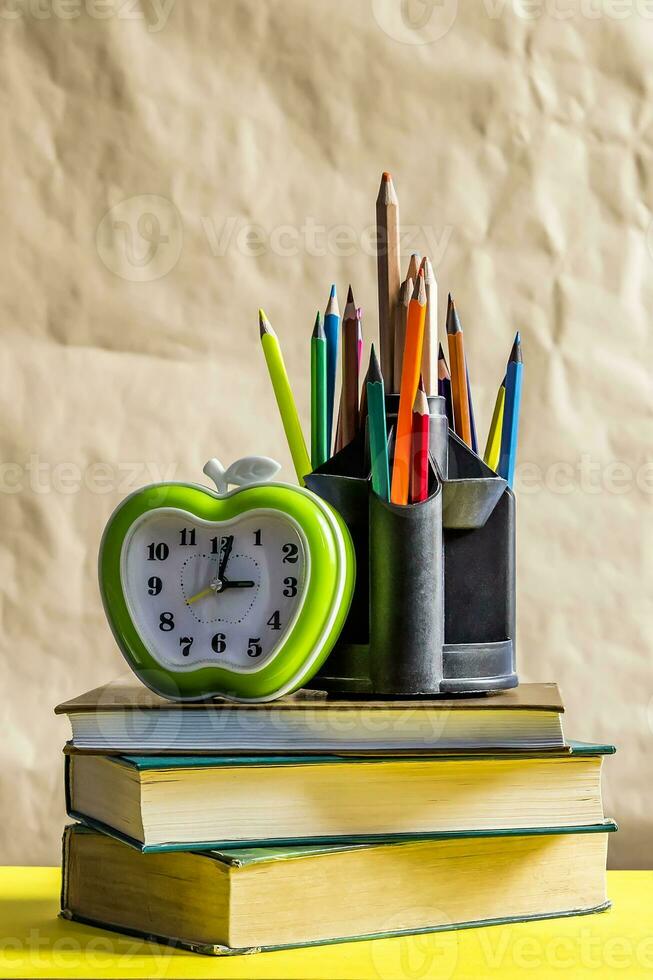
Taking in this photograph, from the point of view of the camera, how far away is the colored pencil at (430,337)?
625 millimetres

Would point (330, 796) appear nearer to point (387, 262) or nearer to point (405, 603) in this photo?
point (405, 603)

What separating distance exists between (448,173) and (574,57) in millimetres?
129

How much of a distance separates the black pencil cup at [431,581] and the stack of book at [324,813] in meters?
0.02

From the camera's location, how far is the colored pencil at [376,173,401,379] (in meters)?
0.63

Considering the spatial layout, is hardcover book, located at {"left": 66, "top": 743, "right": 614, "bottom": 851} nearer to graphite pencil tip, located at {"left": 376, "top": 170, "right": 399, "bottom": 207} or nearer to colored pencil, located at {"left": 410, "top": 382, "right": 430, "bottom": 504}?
colored pencil, located at {"left": 410, "top": 382, "right": 430, "bottom": 504}

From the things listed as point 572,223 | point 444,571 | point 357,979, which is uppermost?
point 572,223

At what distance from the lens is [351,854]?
1.83ft

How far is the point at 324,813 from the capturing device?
56 cm

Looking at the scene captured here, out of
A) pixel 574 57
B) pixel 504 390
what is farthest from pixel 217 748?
pixel 574 57

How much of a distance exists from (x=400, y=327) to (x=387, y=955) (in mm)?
319

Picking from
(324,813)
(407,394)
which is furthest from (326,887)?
(407,394)

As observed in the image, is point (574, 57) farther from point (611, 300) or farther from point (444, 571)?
point (444, 571)

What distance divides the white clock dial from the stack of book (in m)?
0.03

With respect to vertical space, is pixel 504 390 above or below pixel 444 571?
above
